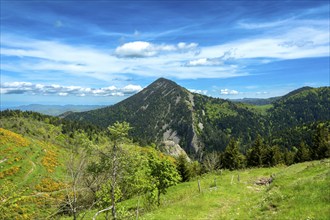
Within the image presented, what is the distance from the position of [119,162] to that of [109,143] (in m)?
1.36

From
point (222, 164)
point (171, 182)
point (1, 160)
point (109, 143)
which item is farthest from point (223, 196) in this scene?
point (1, 160)

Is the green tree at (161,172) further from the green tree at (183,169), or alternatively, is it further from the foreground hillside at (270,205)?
the green tree at (183,169)

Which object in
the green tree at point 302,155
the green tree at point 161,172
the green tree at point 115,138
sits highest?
the green tree at point 115,138

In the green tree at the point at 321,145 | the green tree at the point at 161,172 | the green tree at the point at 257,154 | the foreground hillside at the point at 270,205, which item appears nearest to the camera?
the foreground hillside at the point at 270,205

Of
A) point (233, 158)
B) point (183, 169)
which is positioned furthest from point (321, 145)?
point (183, 169)

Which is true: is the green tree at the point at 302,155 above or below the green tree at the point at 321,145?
below

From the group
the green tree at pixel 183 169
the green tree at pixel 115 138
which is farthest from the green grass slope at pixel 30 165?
the green tree at pixel 115 138

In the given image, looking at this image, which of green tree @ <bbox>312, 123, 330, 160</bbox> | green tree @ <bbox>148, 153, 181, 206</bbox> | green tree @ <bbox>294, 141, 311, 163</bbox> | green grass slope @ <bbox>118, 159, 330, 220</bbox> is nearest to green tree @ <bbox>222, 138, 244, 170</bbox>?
green tree @ <bbox>294, 141, 311, 163</bbox>

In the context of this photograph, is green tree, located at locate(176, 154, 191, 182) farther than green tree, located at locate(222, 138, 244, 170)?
No

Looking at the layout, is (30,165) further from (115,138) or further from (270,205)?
(270,205)

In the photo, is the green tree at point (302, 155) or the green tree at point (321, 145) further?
the green tree at point (302, 155)

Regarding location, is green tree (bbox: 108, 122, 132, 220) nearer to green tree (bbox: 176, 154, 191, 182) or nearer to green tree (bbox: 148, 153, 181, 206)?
green tree (bbox: 148, 153, 181, 206)

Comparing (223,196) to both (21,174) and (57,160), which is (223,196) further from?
(57,160)

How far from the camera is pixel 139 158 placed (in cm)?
1645
